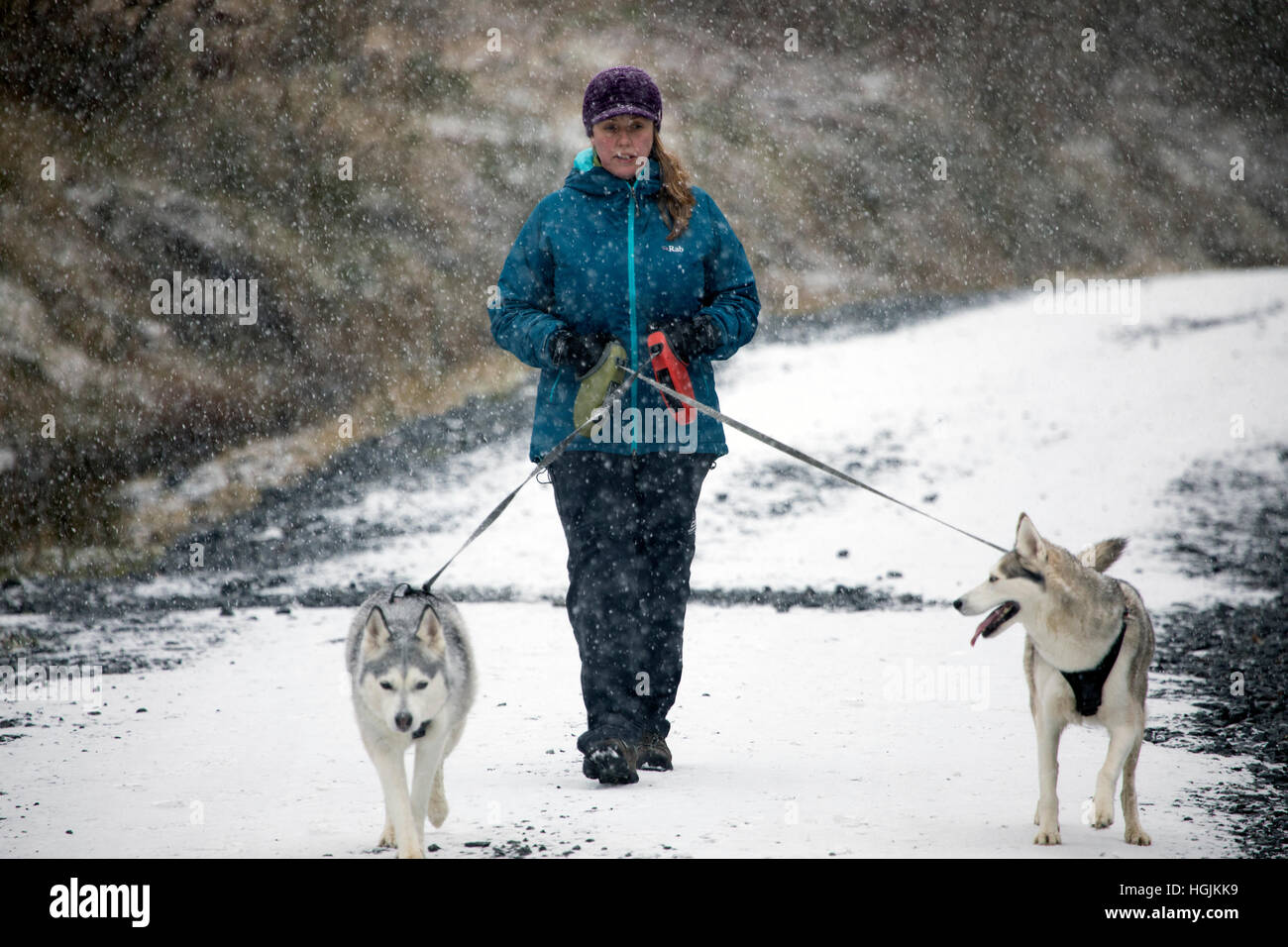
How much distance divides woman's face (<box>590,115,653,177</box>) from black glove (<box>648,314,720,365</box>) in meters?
0.61

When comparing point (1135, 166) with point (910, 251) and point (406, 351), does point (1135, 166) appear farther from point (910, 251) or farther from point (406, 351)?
point (406, 351)

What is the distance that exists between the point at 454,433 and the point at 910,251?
842 cm

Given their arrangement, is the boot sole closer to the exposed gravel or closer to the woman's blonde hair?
the woman's blonde hair

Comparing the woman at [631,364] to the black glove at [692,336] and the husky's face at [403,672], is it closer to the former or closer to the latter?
the black glove at [692,336]

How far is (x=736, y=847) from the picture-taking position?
11.9 feet

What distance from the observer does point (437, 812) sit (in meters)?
3.83

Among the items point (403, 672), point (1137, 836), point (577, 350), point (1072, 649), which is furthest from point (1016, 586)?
point (403, 672)

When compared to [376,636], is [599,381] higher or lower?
higher

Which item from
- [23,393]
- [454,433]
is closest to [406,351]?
[454,433]

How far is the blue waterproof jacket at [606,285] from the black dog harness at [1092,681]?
154 cm

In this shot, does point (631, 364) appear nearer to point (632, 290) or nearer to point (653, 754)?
point (632, 290)

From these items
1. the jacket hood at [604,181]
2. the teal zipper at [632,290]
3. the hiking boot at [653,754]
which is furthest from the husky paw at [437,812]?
the jacket hood at [604,181]

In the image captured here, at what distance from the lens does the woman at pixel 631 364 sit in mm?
4406

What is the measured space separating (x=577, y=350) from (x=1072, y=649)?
195 centimetres
